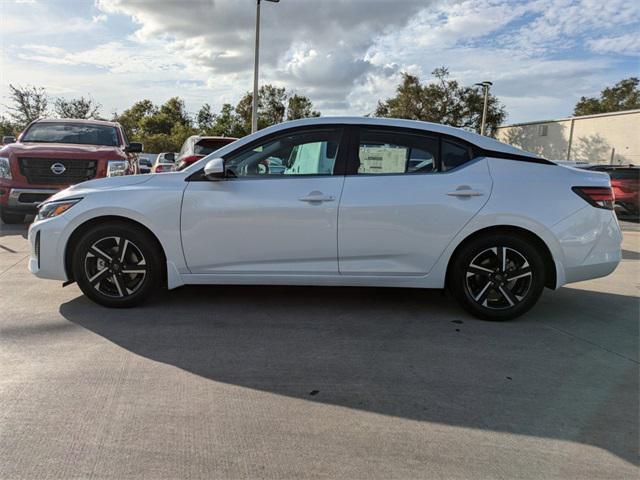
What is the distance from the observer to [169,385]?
3020 millimetres

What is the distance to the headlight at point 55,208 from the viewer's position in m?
4.28

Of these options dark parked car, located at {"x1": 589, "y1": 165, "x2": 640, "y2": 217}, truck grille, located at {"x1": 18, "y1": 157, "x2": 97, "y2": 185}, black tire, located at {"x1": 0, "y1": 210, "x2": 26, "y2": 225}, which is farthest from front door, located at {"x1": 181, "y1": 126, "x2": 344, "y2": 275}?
dark parked car, located at {"x1": 589, "y1": 165, "x2": 640, "y2": 217}

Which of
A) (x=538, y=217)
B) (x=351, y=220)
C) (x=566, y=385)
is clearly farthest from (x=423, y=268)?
(x=566, y=385)

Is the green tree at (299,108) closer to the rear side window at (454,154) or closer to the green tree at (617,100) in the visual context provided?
the green tree at (617,100)

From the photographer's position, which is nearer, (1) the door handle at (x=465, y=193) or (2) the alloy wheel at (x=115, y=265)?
(1) the door handle at (x=465, y=193)

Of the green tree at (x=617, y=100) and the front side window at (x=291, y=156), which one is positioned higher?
the green tree at (x=617, y=100)

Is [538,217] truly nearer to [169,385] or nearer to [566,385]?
[566,385]

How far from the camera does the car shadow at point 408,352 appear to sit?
2.84 metres

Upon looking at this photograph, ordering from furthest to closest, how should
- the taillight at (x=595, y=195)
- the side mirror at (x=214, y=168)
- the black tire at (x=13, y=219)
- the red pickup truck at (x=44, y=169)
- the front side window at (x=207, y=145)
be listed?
the front side window at (x=207, y=145) < the black tire at (x=13, y=219) < the red pickup truck at (x=44, y=169) < the taillight at (x=595, y=195) < the side mirror at (x=214, y=168)

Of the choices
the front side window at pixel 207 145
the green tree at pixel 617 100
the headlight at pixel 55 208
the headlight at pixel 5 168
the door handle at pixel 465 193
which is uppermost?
the green tree at pixel 617 100

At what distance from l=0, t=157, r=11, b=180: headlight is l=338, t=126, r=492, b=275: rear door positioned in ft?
22.2

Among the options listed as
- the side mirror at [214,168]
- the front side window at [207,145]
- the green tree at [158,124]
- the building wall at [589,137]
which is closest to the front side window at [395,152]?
the side mirror at [214,168]

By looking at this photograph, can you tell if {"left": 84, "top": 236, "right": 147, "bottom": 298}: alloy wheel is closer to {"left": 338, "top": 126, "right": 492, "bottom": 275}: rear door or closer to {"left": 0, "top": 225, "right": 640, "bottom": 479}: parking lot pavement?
{"left": 0, "top": 225, "right": 640, "bottom": 479}: parking lot pavement

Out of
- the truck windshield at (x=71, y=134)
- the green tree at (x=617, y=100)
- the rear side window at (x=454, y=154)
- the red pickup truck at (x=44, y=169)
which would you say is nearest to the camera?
the rear side window at (x=454, y=154)
